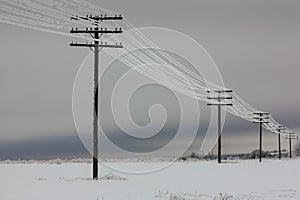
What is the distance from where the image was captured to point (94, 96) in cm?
4125

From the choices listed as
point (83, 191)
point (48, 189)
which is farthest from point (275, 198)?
point (48, 189)

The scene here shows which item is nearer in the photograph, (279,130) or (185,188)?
(185,188)

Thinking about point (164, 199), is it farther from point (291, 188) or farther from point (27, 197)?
point (291, 188)

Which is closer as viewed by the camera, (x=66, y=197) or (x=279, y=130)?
(x=66, y=197)

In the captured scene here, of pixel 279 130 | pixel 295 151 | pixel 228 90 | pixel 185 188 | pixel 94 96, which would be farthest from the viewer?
pixel 295 151

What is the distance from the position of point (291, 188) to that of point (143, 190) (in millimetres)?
8094

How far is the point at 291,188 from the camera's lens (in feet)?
102

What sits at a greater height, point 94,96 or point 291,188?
point 94,96

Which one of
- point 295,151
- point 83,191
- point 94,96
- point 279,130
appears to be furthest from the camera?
point 295,151

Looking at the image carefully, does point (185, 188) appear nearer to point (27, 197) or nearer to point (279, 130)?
point (27, 197)

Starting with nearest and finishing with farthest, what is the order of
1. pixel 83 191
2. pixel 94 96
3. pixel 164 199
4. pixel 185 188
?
Result: pixel 164 199
pixel 83 191
pixel 185 188
pixel 94 96

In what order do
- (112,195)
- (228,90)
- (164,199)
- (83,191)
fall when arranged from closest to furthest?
(164,199) → (112,195) → (83,191) → (228,90)

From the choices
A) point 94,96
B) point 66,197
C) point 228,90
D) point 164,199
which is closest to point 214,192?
point 164,199

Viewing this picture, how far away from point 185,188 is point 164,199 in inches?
255
